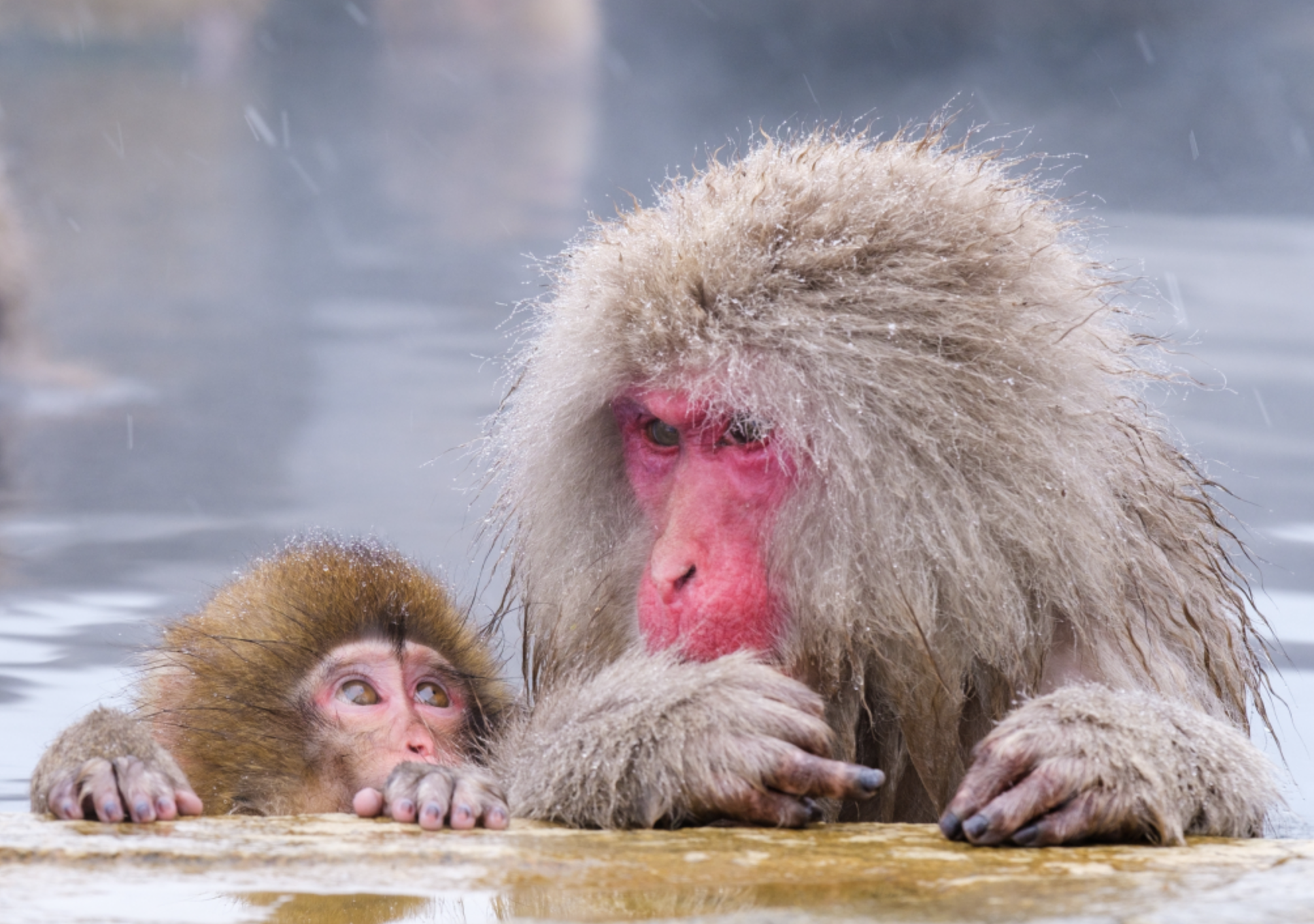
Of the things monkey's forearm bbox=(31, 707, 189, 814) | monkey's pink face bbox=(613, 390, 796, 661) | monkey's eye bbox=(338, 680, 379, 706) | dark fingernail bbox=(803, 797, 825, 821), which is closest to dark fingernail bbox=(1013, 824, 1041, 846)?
dark fingernail bbox=(803, 797, 825, 821)

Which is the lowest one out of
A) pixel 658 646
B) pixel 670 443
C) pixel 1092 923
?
pixel 1092 923

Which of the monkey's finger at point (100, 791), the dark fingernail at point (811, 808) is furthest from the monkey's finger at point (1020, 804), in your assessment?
the monkey's finger at point (100, 791)

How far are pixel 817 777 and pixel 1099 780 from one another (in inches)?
14.8

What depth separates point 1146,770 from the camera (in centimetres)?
196

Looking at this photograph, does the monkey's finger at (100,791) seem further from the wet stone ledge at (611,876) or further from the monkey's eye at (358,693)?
the monkey's eye at (358,693)

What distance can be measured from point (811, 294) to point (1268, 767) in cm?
102

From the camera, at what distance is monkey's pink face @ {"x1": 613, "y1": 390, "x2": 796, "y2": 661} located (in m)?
2.28

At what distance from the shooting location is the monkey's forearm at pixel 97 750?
223 centimetres

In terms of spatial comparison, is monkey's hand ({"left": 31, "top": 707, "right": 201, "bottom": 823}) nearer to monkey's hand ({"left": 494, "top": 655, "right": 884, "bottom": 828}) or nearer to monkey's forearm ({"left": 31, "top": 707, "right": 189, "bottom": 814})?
monkey's forearm ({"left": 31, "top": 707, "right": 189, "bottom": 814})

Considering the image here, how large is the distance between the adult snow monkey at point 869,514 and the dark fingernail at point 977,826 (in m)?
0.21

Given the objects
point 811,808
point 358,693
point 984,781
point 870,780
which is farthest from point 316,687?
point 984,781

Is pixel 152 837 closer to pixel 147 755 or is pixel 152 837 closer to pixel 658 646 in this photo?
pixel 147 755

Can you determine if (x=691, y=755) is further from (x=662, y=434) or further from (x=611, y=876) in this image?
(x=662, y=434)

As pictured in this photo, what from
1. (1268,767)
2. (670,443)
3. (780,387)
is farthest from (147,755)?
(1268,767)
